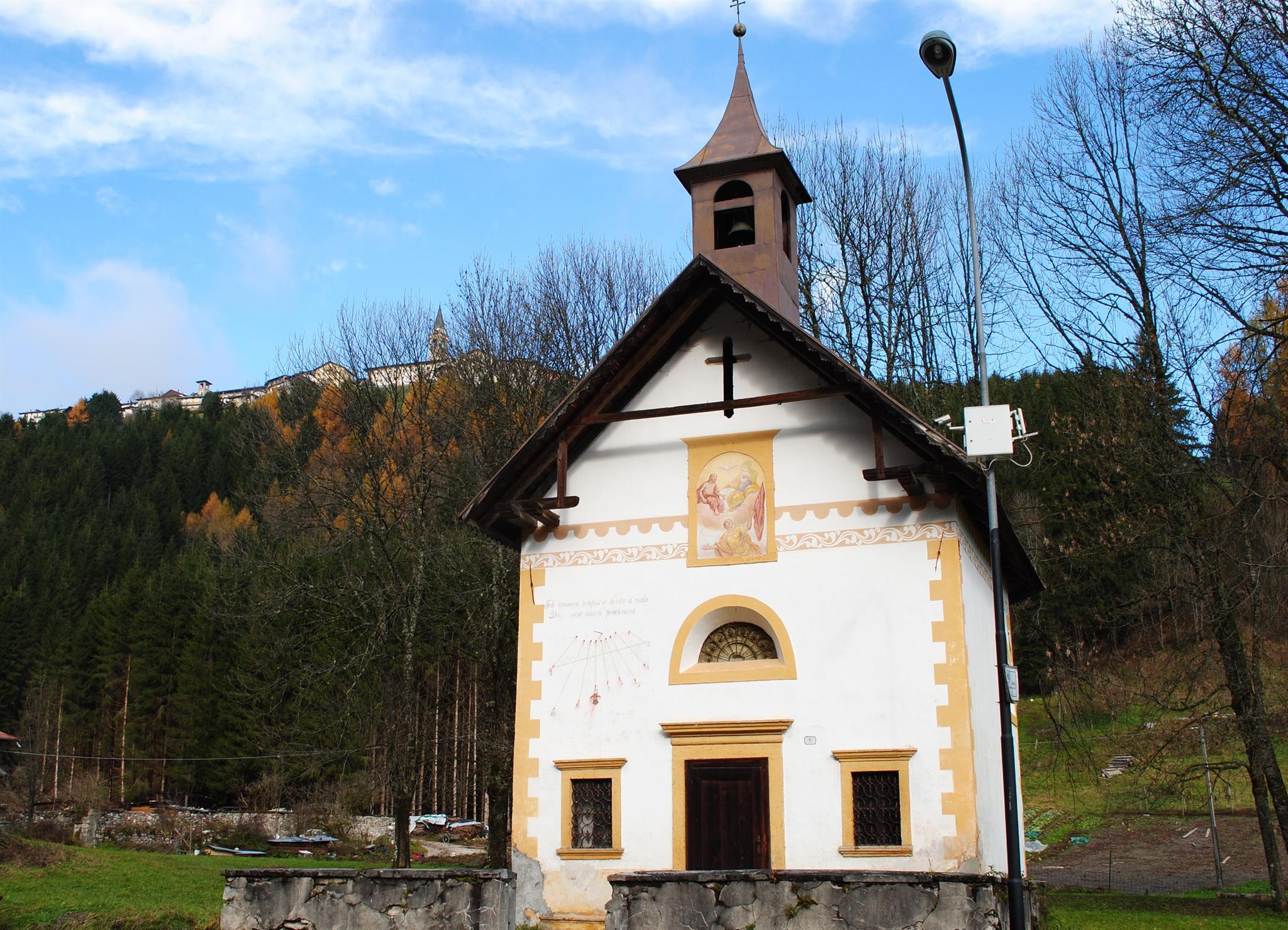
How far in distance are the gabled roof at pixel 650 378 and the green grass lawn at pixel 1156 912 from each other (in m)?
5.66

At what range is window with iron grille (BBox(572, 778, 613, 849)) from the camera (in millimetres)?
16062

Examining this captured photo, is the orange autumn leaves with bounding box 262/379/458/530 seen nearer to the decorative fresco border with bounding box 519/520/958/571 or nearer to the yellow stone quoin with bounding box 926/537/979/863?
the decorative fresco border with bounding box 519/520/958/571

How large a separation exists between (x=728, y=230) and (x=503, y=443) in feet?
36.3

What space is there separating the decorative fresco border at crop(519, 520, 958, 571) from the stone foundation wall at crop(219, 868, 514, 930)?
614 cm

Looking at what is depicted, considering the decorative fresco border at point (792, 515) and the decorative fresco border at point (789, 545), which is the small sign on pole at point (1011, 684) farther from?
the decorative fresco border at point (792, 515)

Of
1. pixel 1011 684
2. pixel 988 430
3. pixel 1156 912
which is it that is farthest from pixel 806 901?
pixel 1156 912

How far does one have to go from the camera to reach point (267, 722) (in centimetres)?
4888

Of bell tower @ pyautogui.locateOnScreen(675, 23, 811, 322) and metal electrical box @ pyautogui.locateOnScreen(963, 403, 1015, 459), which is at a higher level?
bell tower @ pyautogui.locateOnScreen(675, 23, 811, 322)

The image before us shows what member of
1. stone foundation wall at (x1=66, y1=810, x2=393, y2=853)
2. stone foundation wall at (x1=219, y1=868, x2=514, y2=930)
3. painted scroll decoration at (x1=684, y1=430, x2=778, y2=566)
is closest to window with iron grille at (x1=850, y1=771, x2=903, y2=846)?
painted scroll decoration at (x1=684, y1=430, x2=778, y2=566)

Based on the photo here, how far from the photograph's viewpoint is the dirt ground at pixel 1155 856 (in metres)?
27.8

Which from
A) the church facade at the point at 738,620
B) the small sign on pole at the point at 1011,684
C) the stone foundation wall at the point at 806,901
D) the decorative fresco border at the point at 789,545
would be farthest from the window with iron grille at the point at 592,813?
the small sign on pole at the point at 1011,684

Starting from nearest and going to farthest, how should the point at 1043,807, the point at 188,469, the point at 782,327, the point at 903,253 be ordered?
the point at 782,327
the point at 903,253
the point at 1043,807
the point at 188,469

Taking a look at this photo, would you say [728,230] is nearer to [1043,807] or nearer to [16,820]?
[1043,807]

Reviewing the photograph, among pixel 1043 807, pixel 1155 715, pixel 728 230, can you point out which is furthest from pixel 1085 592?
pixel 728 230
